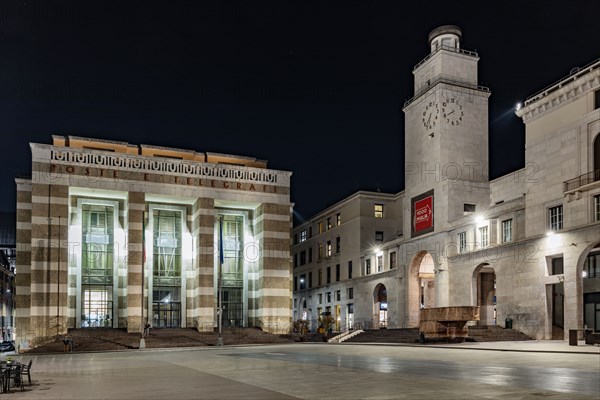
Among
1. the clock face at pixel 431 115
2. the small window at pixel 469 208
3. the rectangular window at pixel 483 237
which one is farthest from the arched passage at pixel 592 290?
the clock face at pixel 431 115

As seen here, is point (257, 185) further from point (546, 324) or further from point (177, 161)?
point (546, 324)

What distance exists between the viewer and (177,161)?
62.0 metres

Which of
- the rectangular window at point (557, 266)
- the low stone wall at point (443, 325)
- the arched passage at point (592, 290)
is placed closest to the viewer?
the low stone wall at point (443, 325)

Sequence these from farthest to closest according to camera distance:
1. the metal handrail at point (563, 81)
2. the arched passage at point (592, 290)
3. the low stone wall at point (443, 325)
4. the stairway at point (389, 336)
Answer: the stairway at point (389, 336) → the arched passage at point (592, 290) → the low stone wall at point (443, 325) → the metal handrail at point (563, 81)

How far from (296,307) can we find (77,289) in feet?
157

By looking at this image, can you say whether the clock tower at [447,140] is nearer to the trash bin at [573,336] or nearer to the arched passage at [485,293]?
the arched passage at [485,293]

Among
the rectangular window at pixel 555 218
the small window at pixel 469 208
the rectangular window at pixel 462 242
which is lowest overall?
the rectangular window at pixel 462 242

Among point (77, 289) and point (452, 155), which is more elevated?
point (452, 155)

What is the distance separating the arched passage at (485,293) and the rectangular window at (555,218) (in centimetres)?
966

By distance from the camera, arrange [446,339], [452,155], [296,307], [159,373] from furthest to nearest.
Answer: [296,307] < [452,155] < [446,339] < [159,373]

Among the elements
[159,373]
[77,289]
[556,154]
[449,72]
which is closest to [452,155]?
[449,72]

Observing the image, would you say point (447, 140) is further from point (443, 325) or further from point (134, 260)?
point (134, 260)

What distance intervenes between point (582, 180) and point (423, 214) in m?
21.7

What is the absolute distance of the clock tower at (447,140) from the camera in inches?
2312
